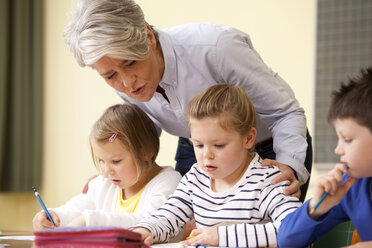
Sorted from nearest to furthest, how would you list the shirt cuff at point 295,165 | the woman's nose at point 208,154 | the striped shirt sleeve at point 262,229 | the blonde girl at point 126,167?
the striped shirt sleeve at point 262,229, the woman's nose at point 208,154, the shirt cuff at point 295,165, the blonde girl at point 126,167

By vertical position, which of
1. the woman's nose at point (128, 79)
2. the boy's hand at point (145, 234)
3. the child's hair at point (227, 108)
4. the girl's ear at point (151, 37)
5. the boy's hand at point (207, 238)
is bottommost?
the boy's hand at point (145, 234)

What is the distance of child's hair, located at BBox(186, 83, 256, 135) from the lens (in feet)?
4.48

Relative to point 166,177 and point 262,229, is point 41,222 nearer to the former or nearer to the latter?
point 166,177

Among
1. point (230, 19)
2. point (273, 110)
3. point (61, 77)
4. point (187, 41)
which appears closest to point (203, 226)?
point (273, 110)

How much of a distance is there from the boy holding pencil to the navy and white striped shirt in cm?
7

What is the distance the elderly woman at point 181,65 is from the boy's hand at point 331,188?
0.91 feet

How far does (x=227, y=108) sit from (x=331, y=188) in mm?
414

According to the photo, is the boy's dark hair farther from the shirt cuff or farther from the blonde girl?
the blonde girl

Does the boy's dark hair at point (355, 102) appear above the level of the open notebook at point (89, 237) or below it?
above

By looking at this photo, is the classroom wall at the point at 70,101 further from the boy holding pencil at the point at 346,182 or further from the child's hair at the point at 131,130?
the boy holding pencil at the point at 346,182

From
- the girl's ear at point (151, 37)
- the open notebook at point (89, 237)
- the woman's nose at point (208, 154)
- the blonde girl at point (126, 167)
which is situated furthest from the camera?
the blonde girl at point (126, 167)

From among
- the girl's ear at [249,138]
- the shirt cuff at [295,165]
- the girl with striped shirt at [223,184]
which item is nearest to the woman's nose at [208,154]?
the girl with striped shirt at [223,184]

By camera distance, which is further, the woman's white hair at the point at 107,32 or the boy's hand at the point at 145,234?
the woman's white hair at the point at 107,32

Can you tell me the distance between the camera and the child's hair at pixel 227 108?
136 cm
